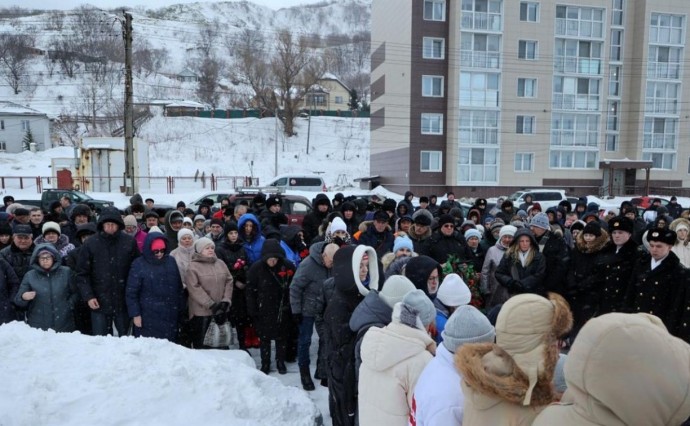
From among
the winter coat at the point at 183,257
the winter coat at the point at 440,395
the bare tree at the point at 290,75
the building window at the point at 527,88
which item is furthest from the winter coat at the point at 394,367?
the bare tree at the point at 290,75

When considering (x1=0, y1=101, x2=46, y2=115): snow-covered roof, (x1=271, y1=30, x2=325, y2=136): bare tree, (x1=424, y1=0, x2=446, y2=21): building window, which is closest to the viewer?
(x1=424, y1=0, x2=446, y2=21): building window

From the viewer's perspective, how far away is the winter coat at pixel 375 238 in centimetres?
713

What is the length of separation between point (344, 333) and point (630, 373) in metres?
2.68

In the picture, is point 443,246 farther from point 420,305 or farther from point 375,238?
point 420,305

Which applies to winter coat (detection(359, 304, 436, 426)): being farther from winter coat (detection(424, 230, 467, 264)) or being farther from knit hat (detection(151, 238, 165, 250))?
winter coat (detection(424, 230, 467, 264))

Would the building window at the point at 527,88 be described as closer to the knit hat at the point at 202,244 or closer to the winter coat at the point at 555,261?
the winter coat at the point at 555,261

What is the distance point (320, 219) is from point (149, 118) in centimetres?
5751

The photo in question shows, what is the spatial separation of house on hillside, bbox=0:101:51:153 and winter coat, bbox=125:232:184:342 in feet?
197

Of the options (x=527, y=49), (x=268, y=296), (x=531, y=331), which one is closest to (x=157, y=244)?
(x=268, y=296)

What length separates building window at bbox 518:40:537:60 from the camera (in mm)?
36156

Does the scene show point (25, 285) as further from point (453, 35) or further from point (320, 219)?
point (453, 35)

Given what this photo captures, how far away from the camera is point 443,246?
6699 mm

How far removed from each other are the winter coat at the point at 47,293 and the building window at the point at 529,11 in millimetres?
38126

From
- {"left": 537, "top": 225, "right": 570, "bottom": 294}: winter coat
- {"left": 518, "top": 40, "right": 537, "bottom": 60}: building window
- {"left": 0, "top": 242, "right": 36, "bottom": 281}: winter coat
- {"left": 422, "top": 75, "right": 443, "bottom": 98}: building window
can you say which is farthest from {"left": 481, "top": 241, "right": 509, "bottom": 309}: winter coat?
{"left": 518, "top": 40, "right": 537, "bottom": 60}: building window
